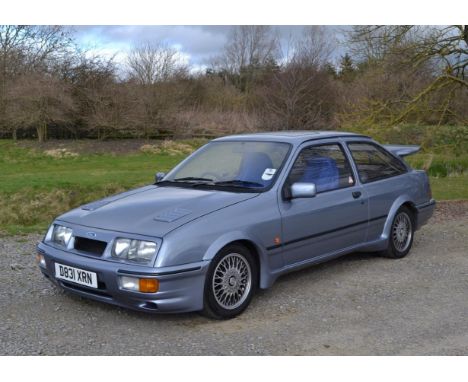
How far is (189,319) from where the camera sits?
4.51m

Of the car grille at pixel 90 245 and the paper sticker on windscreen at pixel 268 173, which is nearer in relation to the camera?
the car grille at pixel 90 245

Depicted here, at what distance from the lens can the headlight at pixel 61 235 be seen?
4.61 m

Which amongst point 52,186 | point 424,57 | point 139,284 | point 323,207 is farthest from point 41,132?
point 139,284

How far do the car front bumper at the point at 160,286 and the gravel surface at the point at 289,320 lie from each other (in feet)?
0.76

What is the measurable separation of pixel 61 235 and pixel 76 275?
1.59 ft

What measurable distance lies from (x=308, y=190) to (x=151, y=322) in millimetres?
1815

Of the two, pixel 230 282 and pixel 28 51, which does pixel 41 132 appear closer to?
pixel 28 51

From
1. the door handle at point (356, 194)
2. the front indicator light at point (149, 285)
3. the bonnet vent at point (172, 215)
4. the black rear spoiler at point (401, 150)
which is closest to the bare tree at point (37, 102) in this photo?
the black rear spoiler at point (401, 150)

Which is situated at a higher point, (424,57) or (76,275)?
(424,57)

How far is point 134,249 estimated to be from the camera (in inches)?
165

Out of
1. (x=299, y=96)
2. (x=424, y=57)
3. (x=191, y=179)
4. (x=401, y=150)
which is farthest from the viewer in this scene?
(x=299, y=96)

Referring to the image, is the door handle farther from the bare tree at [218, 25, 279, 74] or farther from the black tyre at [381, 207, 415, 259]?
the bare tree at [218, 25, 279, 74]

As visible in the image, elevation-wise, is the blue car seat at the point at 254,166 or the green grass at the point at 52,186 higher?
the blue car seat at the point at 254,166

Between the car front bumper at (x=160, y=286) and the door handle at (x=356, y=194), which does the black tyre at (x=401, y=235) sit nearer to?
the door handle at (x=356, y=194)
